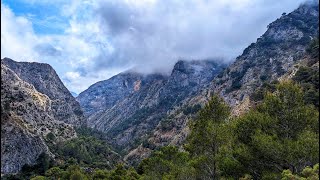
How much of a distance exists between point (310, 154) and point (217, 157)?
1208 centimetres

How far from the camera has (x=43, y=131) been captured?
7156 inches

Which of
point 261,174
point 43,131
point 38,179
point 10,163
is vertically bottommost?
point 261,174

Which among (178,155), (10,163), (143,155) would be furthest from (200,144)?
(143,155)

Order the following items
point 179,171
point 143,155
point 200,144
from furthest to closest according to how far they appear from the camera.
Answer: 1. point 143,155
2. point 179,171
3. point 200,144

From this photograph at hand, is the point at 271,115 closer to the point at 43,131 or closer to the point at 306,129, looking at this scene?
the point at 306,129

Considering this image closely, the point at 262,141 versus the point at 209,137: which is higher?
the point at 209,137

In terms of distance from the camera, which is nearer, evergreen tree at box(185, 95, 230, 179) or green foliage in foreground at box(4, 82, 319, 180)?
green foliage in foreground at box(4, 82, 319, 180)

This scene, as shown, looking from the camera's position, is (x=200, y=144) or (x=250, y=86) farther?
(x=250, y=86)

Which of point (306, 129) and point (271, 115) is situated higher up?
point (271, 115)

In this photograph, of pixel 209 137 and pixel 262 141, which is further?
pixel 209 137

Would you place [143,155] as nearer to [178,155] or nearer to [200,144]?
[178,155]

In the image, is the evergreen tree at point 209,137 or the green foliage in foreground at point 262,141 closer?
the green foliage in foreground at point 262,141


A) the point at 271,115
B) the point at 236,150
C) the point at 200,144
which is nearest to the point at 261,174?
the point at 236,150

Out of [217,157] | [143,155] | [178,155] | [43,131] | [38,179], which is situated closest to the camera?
[217,157]
